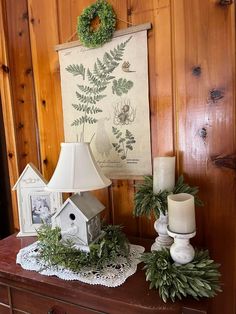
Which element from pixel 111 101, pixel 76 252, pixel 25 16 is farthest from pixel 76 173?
pixel 25 16

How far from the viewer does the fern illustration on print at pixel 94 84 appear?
1.13 m

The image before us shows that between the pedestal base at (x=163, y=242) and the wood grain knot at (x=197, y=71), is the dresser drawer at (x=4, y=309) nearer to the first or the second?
the pedestal base at (x=163, y=242)

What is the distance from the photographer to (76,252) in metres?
0.92

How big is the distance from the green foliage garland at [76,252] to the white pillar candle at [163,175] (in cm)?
26

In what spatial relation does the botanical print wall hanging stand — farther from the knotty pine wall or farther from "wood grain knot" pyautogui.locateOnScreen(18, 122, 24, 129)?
"wood grain knot" pyautogui.locateOnScreen(18, 122, 24, 129)

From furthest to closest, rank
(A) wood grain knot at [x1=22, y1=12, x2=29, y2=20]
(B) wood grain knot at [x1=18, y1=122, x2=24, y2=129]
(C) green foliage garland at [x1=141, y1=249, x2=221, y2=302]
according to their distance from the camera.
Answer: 1. (B) wood grain knot at [x1=18, y1=122, x2=24, y2=129]
2. (A) wood grain knot at [x1=22, y1=12, x2=29, y2=20]
3. (C) green foliage garland at [x1=141, y1=249, x2=221, y2=302]

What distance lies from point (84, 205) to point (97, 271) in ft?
0.81

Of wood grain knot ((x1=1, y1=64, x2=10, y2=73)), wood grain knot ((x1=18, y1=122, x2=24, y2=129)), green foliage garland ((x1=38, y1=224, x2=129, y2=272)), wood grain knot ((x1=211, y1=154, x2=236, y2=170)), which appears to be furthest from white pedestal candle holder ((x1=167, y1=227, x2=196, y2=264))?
wood grain knot ((x1=1, y1=64, x2=10, y2=73))

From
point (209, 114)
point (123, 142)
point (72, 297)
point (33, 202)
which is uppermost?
point (209, 114)

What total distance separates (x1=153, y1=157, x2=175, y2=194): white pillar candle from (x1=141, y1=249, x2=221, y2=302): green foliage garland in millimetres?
251

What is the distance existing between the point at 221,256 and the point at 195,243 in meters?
0.11

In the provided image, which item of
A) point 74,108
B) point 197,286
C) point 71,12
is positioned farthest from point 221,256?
point 71,12

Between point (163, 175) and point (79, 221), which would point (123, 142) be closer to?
point (163, 175)

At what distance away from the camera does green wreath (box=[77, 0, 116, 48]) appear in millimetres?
1098
